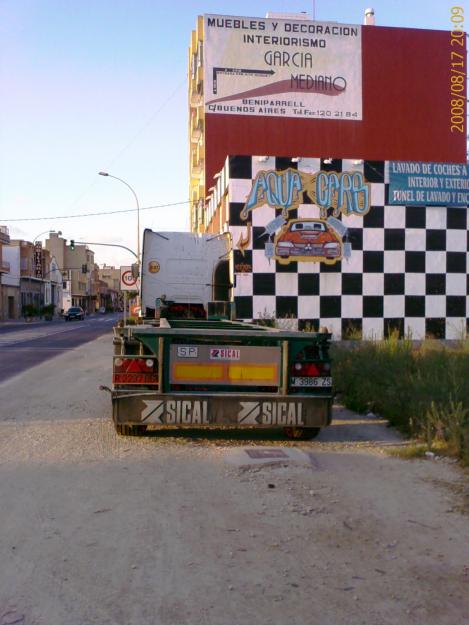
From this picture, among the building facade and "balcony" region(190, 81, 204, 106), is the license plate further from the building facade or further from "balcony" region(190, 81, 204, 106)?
the building facade

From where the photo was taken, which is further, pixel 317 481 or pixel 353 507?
pixel 317 481

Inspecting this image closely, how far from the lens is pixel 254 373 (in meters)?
6.20

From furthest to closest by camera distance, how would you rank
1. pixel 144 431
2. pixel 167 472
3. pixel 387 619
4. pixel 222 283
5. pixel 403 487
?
1. pixel 222 283
2. pixel 144 431
3. pixel 167 472
4. pixel 403 487
5. pixel 387 619

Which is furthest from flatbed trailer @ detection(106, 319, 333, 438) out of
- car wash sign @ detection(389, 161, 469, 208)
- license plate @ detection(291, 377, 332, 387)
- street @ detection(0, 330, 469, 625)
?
car wash sign @ detection(389, 161, 469, 208)

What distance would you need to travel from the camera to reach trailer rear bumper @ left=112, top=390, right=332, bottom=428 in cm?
603

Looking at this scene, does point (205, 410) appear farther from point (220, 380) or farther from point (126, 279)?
point (126, 279)

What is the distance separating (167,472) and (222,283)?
6751mm

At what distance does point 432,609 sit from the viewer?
9.61 ft

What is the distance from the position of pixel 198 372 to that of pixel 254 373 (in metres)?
0.54

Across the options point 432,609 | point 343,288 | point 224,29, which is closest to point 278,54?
point 224,29

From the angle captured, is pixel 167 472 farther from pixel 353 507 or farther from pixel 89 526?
pixel 353 507

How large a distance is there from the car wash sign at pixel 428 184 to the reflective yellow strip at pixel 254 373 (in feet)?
21.9

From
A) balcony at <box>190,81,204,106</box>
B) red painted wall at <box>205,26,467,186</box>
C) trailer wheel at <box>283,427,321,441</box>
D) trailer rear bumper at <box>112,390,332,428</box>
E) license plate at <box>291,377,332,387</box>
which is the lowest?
trailer wheel at <box>283,427,321,441</box>

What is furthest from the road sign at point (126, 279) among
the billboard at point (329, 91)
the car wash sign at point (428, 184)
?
the car wash sign at point (428, 184)
